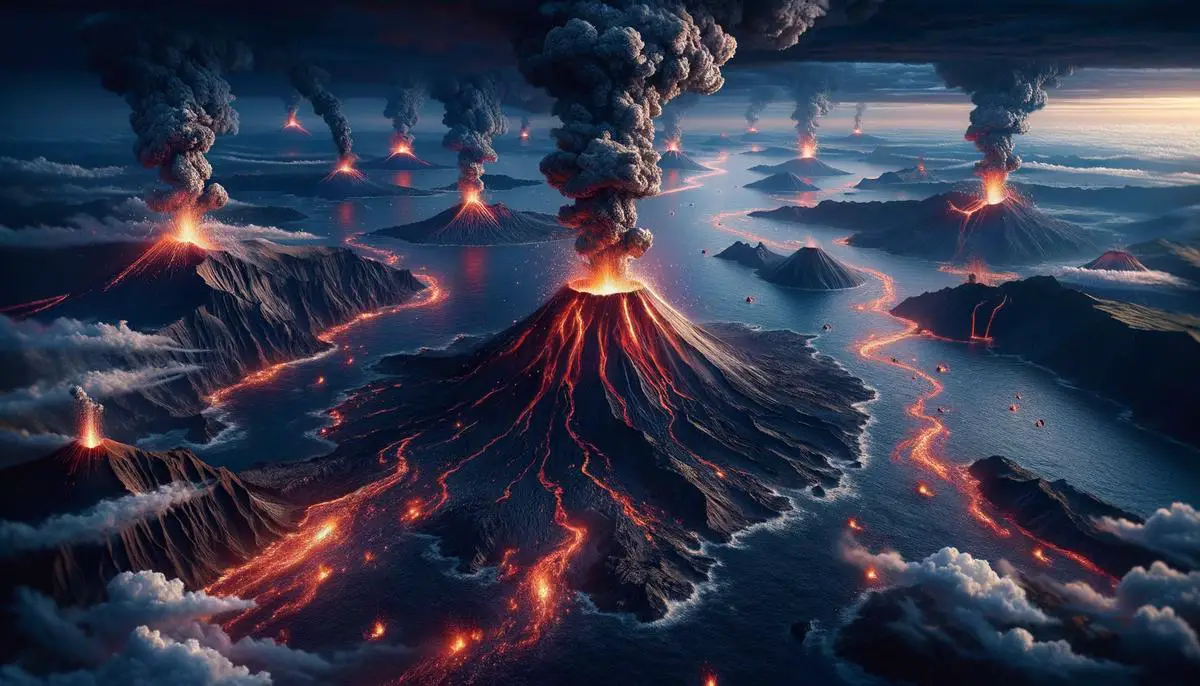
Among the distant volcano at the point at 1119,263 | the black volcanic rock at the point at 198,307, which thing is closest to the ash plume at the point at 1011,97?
the distant volcano at the point at 1119,263

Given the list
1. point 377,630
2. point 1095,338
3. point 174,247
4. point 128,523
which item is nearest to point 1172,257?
point 1095,338

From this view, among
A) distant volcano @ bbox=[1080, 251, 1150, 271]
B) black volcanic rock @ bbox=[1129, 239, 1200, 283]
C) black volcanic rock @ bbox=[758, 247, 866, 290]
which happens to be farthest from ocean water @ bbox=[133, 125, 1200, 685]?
black volcanic rock @ bbox=[1129, 239, 1200, 283]

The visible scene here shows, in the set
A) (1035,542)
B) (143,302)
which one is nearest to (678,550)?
(1035,542)

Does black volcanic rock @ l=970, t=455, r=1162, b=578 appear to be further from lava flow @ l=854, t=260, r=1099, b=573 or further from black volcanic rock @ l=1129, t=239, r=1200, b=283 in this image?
black volcanic rock @ l=1129, t=239, r=1200, b=283

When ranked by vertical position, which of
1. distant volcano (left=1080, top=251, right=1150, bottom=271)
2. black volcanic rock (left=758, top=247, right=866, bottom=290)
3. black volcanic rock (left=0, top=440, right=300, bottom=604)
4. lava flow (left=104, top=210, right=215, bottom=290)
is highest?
distant volcano (left=1080, top=251, right=1150, bottom=271)

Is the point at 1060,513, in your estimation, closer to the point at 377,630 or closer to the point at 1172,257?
the point at 377,630
